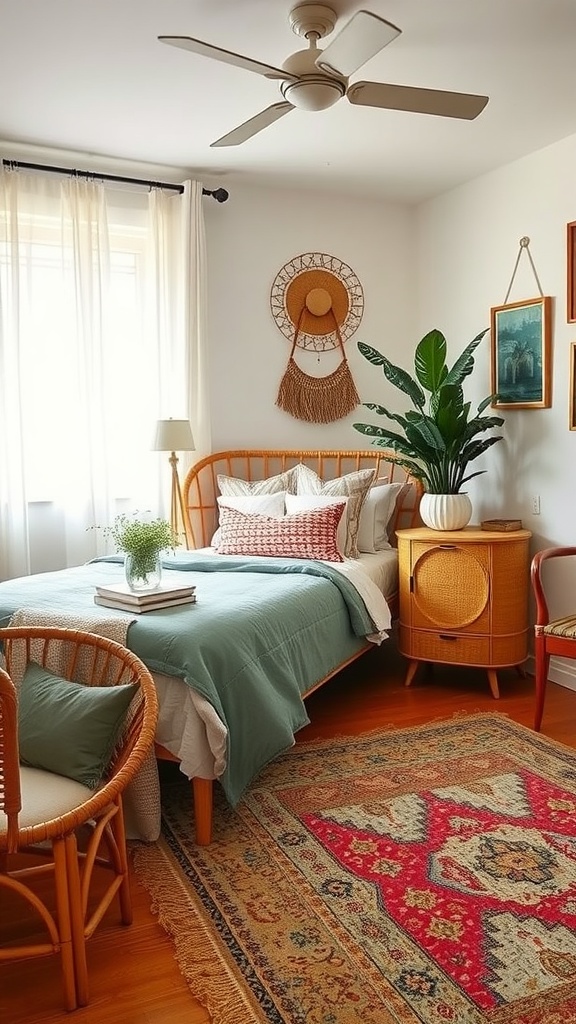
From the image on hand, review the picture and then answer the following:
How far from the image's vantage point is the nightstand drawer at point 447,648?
407cm

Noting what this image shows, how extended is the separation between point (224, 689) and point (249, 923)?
0.73 metres

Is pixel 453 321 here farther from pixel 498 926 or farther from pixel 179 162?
pixel 498 926

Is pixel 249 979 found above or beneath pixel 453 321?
beneath

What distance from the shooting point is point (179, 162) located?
443cm

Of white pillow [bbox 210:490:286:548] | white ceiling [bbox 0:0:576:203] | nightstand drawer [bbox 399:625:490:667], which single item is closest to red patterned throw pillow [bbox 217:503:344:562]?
white pillow [bbox 210:490:286:548]

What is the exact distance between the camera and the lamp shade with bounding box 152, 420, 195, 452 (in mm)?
4285

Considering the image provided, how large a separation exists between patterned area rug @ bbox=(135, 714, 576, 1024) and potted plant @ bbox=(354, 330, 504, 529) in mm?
1295

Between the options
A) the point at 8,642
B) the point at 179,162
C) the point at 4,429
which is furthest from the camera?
the point at 179,162

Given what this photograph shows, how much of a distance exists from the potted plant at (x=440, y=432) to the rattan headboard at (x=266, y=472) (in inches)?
13.4

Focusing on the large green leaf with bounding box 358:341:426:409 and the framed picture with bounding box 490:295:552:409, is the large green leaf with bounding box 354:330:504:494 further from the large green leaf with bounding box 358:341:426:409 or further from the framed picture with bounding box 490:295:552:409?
the framed picture with bounding box 490:295:552:409

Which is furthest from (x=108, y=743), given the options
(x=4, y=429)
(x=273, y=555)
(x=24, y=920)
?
(x=4, y=429)

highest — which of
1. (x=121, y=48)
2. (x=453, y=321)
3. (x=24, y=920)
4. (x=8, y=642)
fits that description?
(x=121, y=48)

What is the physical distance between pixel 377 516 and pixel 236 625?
179cm

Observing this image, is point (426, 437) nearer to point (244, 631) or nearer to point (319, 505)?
point (319, 505)
